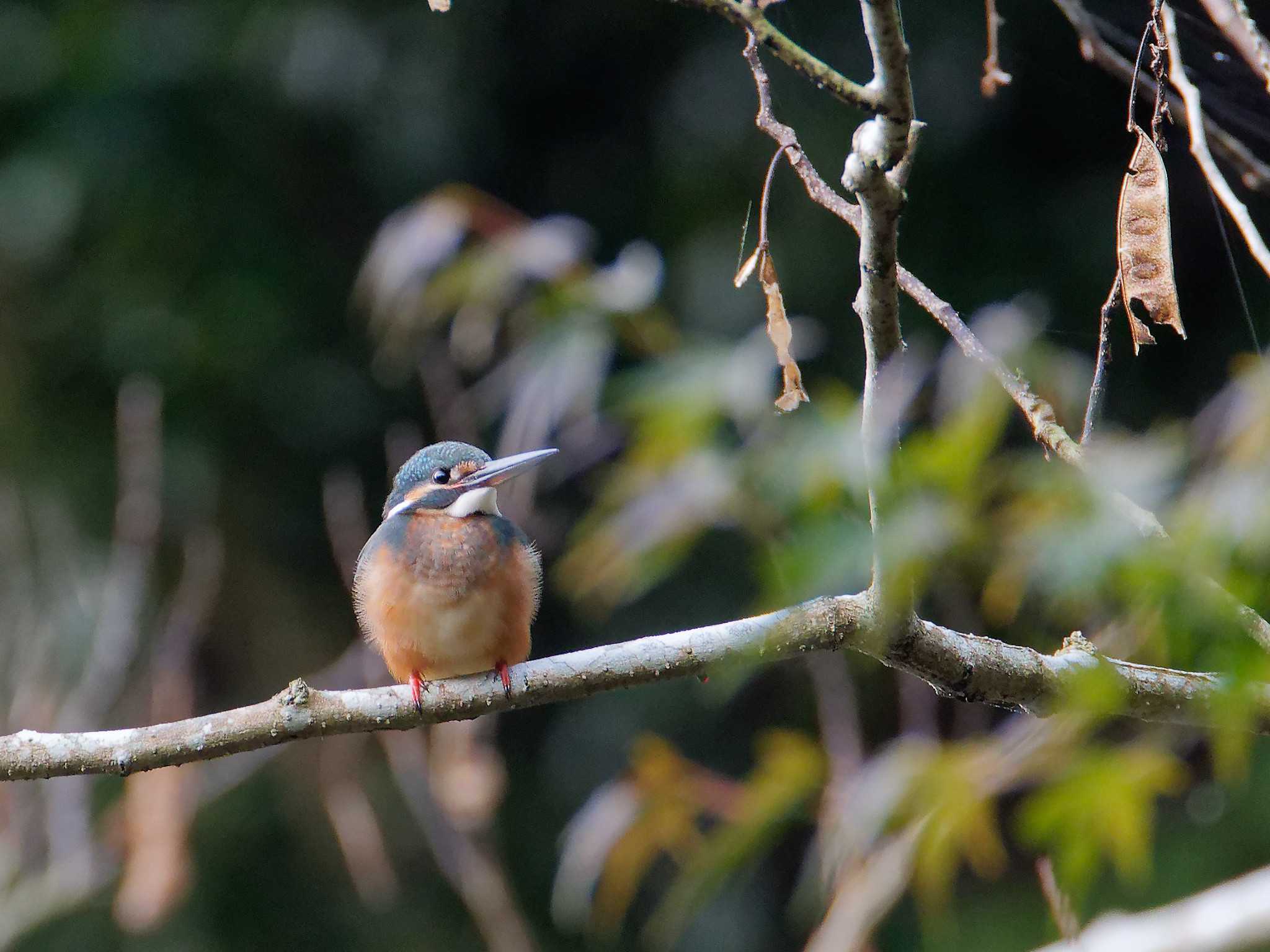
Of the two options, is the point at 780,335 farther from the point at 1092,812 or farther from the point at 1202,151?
the point at 1092,812

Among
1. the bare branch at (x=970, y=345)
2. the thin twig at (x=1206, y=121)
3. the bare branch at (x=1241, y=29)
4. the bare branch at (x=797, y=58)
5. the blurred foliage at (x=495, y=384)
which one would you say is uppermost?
the bare branch at (x=1241, y=29)

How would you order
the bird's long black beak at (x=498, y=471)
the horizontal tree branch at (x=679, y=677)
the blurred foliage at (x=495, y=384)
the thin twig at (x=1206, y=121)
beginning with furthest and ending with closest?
1. the blurred foliage at (x=495, y=384)
2. the bird's long black beak at (x=498, y=471)
3. the thin twig at (x=1206, y=121)
4. the horizontal tree branch at (x=679, y=677)

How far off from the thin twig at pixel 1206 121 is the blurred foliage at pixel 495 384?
67 cm

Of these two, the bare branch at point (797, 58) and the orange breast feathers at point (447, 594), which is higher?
the bare branch at point (797, 58)

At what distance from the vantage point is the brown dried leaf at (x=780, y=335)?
1.74 metres

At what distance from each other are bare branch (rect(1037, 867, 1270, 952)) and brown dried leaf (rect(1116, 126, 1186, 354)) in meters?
0.79

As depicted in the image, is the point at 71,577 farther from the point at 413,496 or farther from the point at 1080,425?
the point at 1080,425

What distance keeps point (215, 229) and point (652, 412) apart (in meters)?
3.17

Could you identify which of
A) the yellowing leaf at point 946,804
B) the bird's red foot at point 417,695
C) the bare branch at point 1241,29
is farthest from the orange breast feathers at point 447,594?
the bare branch at point 1241,29

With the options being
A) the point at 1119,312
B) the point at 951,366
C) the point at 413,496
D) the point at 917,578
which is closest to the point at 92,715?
the point at 413,496

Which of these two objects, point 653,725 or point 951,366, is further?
point 653,725

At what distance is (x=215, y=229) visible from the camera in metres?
5.21

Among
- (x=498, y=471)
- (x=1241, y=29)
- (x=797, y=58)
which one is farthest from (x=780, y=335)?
(x=498, y=471)

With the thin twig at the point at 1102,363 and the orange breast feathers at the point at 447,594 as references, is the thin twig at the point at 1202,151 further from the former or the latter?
the orange breast feathers at the point at 447,594
